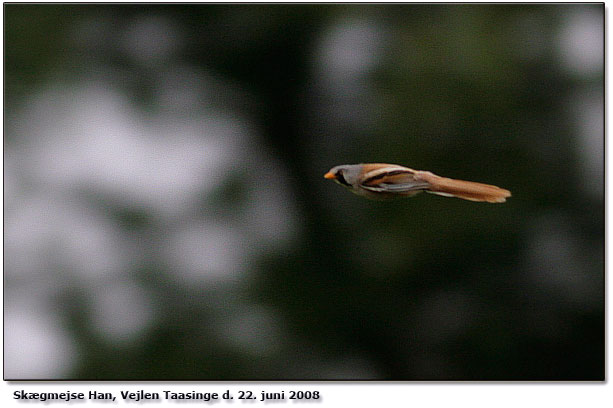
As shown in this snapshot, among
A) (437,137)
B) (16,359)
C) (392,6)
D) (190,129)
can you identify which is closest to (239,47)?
(190,129)

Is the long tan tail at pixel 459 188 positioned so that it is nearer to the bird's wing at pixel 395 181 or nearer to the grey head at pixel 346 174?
the bird's wing at pixel 395 181

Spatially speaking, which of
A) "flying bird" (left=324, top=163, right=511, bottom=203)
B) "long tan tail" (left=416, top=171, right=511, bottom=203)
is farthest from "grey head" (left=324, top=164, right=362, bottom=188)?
"long tan tail" (left=416, top=171, right=511, bottom=203)

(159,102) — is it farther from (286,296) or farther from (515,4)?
(515,4)

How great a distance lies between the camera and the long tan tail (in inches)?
54.3

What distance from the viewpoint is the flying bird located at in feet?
4.51

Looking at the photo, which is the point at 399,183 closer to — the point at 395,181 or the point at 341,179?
the point at 395,181

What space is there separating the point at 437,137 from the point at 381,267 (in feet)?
0.97

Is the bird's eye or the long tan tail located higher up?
the bird's eye

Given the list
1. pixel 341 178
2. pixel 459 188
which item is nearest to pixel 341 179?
pixel 341 178

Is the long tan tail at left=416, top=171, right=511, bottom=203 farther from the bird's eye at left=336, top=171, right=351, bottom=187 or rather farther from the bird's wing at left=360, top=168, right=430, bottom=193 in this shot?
the bird's eye at left=336, top=171, right=351, bottom=187

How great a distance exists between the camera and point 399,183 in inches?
54.3

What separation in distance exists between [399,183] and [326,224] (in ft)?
0.57

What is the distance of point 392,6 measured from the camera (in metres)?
1.45

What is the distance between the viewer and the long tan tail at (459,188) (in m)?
1.38
